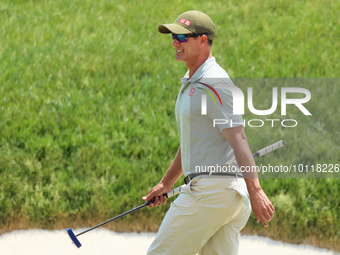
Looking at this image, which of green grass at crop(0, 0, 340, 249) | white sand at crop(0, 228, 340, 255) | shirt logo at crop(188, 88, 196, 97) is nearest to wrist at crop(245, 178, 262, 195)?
shirt logo at crop(188, 88, 196, 97)

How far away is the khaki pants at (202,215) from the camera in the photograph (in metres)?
3.27

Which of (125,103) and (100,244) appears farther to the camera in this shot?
(125,103)

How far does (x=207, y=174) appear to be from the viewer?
329cm

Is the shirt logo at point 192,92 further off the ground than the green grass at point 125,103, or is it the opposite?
the shirt logo at point 192,92

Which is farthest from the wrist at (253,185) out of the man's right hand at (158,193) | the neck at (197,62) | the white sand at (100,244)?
the white sand at (100,244)

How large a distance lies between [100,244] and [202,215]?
283 centimetres

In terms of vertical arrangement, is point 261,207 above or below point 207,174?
below

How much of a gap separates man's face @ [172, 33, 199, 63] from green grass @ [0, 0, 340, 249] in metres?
3.12

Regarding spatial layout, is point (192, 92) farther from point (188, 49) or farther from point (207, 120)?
point (188, 49)

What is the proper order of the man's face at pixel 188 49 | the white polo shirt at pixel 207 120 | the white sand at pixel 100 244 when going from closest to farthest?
1. the white polo shirt at pixel 207 120
2. the man's face at pixel 188 49
3. the white sand at pixel 100 244

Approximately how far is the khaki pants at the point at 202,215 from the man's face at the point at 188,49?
33.5 inches

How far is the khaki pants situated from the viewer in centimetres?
327

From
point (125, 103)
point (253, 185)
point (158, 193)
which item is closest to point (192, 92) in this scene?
point (253, 185)

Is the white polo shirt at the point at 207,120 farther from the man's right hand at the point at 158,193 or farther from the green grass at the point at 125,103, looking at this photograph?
the green grass at the point at 125,103
